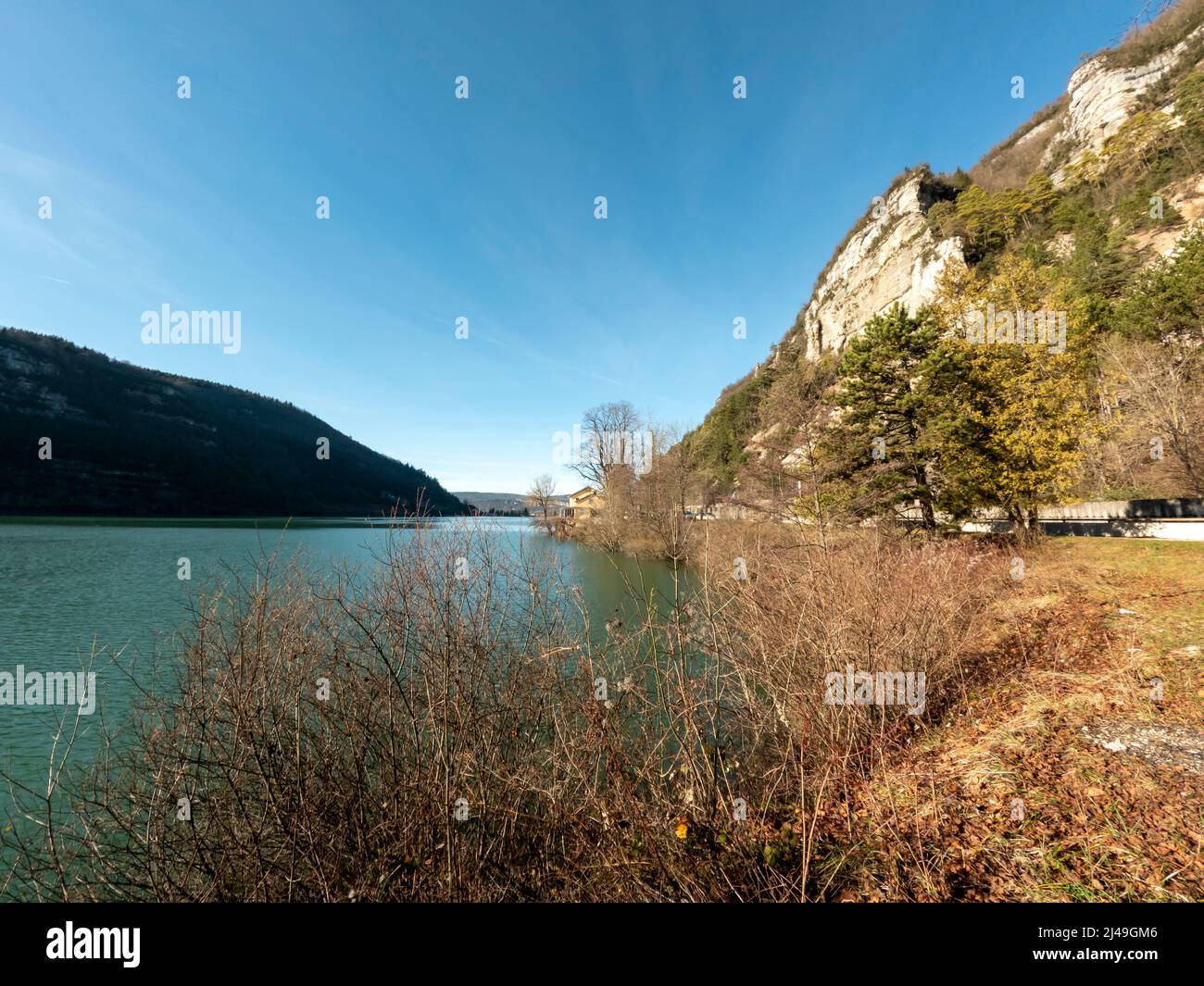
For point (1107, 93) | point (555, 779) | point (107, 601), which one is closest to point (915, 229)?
point (1107, 93)

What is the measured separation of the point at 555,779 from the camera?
468 centimetres

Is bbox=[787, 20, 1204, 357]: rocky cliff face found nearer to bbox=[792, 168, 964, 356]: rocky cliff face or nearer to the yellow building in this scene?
bbox=[792, 168, 964, 356]: rocky cliff face

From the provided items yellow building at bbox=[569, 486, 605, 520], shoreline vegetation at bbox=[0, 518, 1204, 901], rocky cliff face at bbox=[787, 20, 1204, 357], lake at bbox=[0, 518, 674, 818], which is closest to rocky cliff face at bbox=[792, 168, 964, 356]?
rocky cliff face at bbox=[787, 20, 1204, 357]

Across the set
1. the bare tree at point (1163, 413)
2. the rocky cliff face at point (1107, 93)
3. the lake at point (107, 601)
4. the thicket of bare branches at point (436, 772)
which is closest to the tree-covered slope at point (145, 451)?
the lake at point (107, 601)

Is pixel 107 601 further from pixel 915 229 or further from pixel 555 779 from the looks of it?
pixel 915 229

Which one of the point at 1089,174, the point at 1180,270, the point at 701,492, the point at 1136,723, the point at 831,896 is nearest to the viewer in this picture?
the point at 831,896

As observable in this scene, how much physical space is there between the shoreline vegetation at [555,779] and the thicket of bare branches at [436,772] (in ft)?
0.13

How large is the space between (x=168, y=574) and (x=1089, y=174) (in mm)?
87133

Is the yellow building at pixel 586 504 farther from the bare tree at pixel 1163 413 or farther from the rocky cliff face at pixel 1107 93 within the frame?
the rocky cliff face at pixel 1107 93

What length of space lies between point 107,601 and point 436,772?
18370mm

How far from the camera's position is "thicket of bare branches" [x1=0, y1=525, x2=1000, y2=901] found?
155 inches
